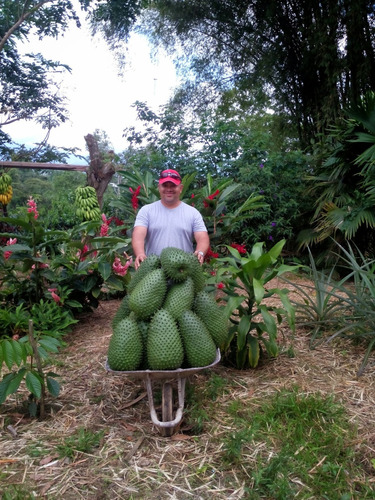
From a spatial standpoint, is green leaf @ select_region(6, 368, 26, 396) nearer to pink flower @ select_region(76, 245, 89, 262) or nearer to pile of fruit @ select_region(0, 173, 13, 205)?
pink flower @ select_region(76, 245, 89, 262)

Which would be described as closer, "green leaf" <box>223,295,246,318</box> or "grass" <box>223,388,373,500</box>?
"grass" <box>223,388,373,500</box>

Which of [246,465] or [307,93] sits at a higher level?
[307,93]

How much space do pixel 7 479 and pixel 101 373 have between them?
1069 millimetres

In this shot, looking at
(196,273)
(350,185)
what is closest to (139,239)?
(196,273)

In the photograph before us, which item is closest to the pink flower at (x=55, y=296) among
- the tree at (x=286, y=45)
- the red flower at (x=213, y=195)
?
the red flower at (x=213, y=195)

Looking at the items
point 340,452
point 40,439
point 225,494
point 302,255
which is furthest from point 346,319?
point 302,255

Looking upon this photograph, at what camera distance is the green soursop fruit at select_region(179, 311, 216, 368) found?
2035mm

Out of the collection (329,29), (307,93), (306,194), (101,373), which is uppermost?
(329,29)

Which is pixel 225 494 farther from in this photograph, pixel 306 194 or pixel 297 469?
pixel 306 194

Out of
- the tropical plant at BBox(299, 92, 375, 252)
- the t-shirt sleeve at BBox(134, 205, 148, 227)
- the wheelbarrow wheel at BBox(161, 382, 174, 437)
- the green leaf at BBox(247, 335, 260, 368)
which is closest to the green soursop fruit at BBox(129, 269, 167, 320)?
the wheelbarrow wheel at BBox(161, 382, 174, 437)

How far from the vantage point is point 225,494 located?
171 centimetres

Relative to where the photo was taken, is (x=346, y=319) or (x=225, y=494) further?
(x=346, y=319)

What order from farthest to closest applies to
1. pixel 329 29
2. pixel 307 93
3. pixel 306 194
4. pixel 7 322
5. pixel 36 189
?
1. pixel 36 189
2. pixel 307 93
3. pixel 329 29
4. pixel 306 194
5. pixel 7 322

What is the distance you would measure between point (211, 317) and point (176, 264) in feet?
1.18
